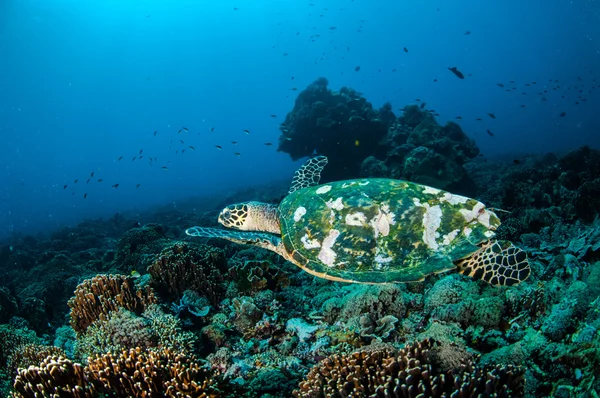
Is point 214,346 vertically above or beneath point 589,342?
beneath

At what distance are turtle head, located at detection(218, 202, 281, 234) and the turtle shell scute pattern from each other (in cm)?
87

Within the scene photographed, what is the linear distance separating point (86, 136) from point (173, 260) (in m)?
167

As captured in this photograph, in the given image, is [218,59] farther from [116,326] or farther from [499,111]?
[116,326]

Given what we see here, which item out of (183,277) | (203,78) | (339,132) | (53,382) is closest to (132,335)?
(53,382)

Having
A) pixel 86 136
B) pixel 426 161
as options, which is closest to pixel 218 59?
pixel 86 136

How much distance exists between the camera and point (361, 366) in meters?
2.64

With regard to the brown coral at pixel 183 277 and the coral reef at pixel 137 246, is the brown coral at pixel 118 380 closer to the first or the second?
the brown coral at pixel 183 277

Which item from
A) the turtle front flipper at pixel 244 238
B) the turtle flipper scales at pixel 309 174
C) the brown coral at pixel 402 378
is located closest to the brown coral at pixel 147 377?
the brown coral at pixel 402 378

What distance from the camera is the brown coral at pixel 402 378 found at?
222 centimetres

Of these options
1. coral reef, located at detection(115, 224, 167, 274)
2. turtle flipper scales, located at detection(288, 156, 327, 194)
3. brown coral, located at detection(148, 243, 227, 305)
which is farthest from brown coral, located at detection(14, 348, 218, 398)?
coral reef, located at detection(115, 224, 167, 274)

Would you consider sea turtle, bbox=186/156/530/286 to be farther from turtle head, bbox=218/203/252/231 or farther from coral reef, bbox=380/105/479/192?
coral reef, bbox=380/105/479/192

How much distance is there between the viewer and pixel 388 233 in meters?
3.83

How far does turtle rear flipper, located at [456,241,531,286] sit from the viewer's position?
3641 mm

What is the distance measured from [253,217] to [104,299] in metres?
2.46
